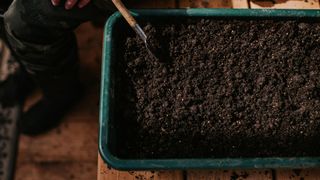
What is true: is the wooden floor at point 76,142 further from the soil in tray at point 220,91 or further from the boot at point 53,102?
the soil in tray at point 220,91

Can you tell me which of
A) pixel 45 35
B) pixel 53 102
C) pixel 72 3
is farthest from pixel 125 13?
pixel 53 102

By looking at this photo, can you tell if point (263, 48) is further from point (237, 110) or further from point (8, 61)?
point (8, 61)

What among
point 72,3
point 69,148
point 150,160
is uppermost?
point 72,3

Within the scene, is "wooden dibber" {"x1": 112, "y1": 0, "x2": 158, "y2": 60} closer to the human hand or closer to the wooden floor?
the human hand

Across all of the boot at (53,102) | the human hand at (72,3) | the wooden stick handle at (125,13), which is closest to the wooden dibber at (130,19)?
the wooden stick handle at (125,13)

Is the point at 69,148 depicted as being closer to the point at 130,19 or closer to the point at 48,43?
the point at 48,43

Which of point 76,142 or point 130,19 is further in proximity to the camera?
point 76,142
